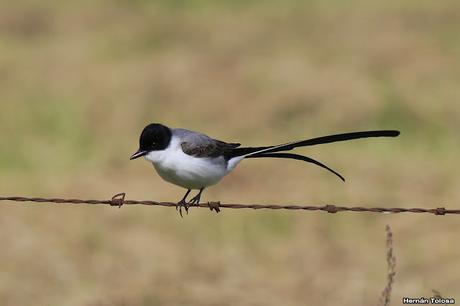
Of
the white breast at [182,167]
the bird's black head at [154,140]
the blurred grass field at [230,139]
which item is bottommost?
the white breast at [182,167]

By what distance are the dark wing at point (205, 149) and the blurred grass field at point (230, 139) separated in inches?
89.1

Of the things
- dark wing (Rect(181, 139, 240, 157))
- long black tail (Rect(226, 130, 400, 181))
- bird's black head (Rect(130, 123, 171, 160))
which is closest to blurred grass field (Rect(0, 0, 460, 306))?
long black tail (Rect(226, 130, 400, 181))

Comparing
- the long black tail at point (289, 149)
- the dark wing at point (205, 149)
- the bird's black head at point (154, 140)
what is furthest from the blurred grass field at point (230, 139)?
the bird's black head at point (154, 140)

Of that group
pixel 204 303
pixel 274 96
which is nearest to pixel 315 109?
pixel 274 96

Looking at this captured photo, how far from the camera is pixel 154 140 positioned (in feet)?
19.5

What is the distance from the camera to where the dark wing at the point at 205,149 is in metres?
6.03

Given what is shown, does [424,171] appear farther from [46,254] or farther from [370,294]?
[46,254]

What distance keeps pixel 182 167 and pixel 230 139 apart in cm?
745

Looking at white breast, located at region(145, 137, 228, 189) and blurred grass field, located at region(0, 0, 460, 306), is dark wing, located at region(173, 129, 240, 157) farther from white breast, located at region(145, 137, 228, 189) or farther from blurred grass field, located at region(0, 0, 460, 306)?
blurred grass field, located at region(0, 0, 460, 306)

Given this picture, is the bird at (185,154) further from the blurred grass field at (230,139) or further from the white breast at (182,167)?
the blurred grass field at (230,139)

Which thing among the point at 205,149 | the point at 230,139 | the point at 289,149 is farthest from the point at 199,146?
the point at 230,139

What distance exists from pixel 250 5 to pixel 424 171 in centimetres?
932

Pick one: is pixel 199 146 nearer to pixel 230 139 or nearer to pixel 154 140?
pixel 154 140

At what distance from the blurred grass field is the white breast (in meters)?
2.33
